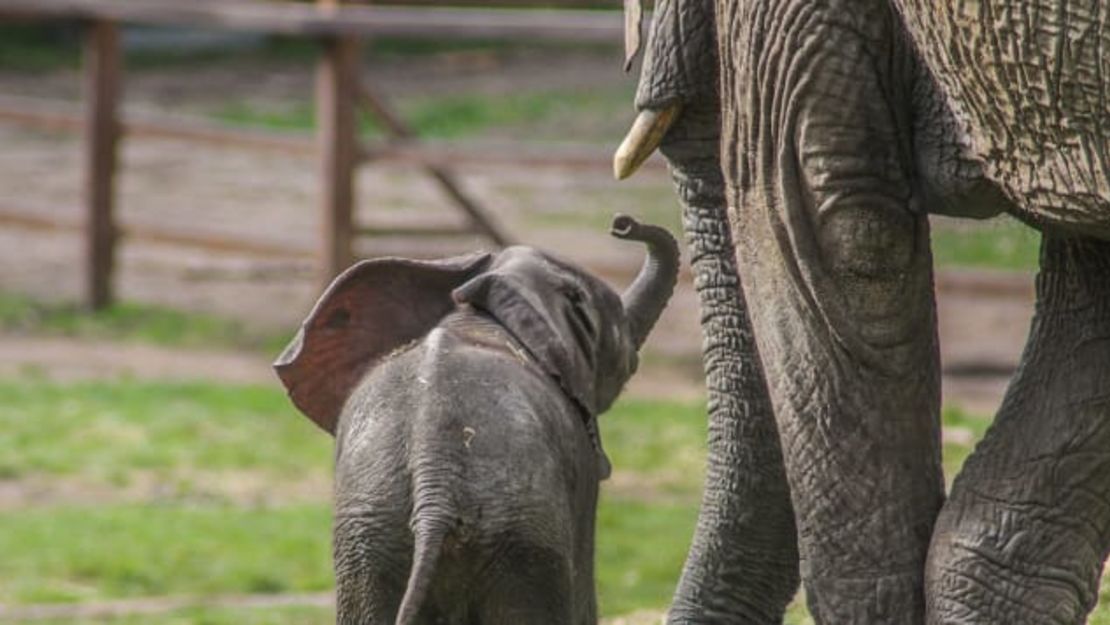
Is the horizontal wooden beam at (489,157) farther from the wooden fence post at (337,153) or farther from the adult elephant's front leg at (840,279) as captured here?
the adult elephant's front leg at (840,279)

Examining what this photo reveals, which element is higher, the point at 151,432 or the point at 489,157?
the point at 489,157

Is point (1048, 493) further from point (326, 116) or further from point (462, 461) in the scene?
point (326, 116)

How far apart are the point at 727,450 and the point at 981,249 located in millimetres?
9978

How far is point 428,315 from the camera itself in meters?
5.23

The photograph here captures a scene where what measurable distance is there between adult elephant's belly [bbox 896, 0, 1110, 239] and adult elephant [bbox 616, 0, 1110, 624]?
0.01 m

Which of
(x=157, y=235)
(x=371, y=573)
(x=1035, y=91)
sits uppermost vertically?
(x=1035, y=91)

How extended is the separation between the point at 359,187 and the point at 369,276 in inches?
482

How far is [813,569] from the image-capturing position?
446cm

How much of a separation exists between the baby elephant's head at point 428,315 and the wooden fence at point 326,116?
6555 mm

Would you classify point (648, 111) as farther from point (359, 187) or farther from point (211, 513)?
point (359, 187)

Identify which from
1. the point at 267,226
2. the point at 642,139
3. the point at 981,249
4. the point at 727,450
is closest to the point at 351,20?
Result: the point at 267,226

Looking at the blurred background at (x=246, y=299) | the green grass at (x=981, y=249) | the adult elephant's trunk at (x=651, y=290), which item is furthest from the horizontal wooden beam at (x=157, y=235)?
the adult elephant's trunk at (x=651, y=290)

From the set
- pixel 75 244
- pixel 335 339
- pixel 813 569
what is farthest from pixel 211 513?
pixel 75 244

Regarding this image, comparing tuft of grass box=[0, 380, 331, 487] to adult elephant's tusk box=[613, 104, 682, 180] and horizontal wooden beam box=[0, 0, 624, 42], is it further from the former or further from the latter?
adult elephant's tusk box=[613, 104, 682, 180]
